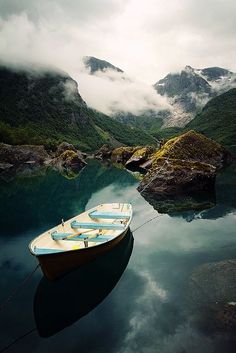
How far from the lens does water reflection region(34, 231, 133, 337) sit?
1818 centimetres

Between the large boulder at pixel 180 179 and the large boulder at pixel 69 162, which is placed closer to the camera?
the large boulder at pixel 180 179

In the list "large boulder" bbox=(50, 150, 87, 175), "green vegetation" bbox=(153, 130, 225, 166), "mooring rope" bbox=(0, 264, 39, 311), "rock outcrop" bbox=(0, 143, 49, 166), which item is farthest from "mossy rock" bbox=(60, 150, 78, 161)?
"mooring rope" bbox=(0, 264, 39, 311)

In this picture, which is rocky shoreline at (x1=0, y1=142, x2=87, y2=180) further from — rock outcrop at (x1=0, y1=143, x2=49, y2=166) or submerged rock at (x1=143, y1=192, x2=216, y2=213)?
submerged rock at (x1=143, y1=192, x2=216, y2=213)

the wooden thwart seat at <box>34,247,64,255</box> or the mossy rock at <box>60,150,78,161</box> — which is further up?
the wooden thwart seat at <box>34,247,64,255</box>

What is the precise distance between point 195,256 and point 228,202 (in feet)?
69.3

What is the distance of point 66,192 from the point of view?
62938 millimetres

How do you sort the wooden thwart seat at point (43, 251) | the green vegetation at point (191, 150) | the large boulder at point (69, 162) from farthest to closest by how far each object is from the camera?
the large boulder at point (69, 162)
the green vegetation at point (191, 150)
the wooden thwart seat at point (43, 251)

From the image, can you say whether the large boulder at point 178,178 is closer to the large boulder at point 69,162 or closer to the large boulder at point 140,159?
the large boulder at point 140,159

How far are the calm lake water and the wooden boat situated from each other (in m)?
1.50

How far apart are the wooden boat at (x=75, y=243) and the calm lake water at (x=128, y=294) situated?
4.92 feet

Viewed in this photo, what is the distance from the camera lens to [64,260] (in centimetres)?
2127

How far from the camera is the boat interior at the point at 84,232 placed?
890 inches

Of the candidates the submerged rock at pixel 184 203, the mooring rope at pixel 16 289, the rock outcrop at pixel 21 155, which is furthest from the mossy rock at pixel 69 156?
the mooring rope at pixel 16 289

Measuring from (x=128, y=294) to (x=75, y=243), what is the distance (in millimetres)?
5472
